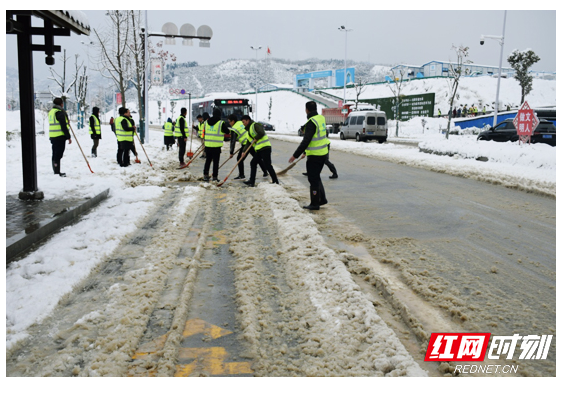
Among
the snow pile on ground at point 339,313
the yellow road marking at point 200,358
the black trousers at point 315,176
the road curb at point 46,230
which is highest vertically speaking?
the black trousers at point 315,176

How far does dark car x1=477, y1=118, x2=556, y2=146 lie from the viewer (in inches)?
769

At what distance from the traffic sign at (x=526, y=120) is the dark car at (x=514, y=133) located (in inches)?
153

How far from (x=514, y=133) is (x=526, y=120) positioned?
16.8 ft

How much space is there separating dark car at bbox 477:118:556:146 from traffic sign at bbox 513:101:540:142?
3.88 m

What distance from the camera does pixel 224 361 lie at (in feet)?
10.1

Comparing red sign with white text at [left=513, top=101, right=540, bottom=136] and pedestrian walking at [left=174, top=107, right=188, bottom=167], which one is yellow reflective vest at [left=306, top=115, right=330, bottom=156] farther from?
red sign with white text at [left=513, top=101, right=540, bottom=136]

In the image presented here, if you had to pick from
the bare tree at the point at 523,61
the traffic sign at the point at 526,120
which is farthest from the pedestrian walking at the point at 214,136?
the bare tree at the point at 523,61

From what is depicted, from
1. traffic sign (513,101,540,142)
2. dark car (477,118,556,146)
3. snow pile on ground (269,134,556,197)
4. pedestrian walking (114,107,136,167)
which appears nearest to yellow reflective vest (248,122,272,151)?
pedestrian walking (114,107,136,167)

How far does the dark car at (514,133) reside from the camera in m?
19.5

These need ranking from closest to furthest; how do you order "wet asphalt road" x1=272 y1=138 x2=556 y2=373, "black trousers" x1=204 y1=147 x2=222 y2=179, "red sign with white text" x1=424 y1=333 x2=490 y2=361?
1. "red sign with white text" x1=424 y1=333 x2=490 y2=361
2. "wet asphalt road" x1=272 y1=138 x2=556 y2=373
3. "black trousers" x1=204 y1=147 x2=222 y2=179

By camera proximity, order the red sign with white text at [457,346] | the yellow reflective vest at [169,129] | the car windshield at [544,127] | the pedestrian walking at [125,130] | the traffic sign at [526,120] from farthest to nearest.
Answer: the yellow reflective vest at [169,129], the car windshield at [544,127], the traffic sign at [526,120], the pedestrian walking at [125,130], the red sign with white text at [457,346]

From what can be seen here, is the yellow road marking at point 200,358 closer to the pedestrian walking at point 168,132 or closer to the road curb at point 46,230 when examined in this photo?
the road curb at point 46,230
